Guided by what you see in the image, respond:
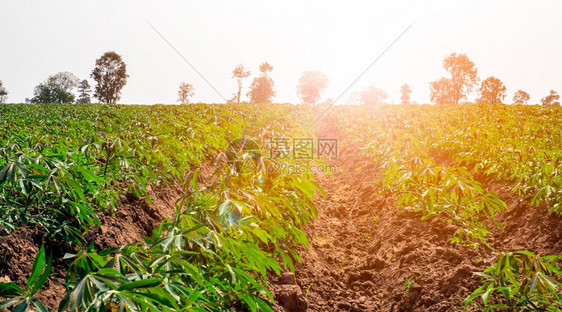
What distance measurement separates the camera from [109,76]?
62.1 m

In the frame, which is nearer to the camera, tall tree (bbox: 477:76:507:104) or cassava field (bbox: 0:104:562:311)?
cassava field (bbox: 0:104:562:311)

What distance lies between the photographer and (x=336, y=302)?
2797mm

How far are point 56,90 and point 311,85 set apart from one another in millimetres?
60709

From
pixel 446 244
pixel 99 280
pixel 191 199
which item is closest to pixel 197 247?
pixel 191 199

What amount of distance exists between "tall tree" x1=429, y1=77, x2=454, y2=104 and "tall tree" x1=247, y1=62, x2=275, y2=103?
32111 millimetres

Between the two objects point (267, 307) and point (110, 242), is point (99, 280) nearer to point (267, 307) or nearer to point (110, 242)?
point (267, 307)

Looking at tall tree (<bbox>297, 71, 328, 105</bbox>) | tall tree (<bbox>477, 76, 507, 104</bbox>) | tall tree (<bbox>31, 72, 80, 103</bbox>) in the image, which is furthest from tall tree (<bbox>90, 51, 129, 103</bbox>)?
tall tree (<bbox>477, 76, 507, 104</bbox>)

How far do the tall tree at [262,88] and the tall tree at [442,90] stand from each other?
105 feet

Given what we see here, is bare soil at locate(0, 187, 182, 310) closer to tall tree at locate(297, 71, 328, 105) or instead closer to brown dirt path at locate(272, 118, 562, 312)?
brown dirt path at locate(272, 118, 562, 312)

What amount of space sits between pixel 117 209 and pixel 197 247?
5.77 ft

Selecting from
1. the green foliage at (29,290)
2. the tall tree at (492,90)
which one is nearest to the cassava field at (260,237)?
the green foliage at (29,290)

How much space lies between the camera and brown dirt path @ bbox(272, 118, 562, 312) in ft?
8.44

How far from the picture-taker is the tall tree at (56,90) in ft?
232

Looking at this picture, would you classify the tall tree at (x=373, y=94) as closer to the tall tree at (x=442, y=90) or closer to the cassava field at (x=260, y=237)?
the tall tree at (x=442, y=90)
